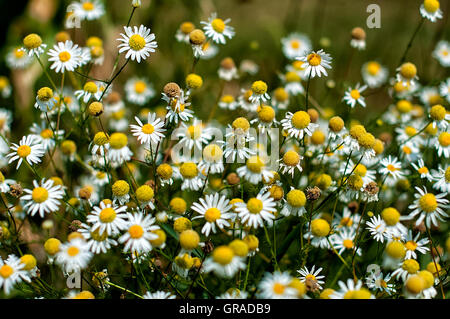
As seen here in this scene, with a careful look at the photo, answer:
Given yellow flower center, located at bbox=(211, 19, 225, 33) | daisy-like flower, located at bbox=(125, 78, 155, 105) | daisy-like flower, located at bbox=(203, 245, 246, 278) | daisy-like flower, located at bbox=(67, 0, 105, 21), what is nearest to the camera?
daisy-like flower, located at bbox=(203, 245, 246, 278)

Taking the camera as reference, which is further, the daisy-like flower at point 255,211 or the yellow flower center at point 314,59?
the yellow flower center at point 314,59

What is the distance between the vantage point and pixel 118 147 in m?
1.02

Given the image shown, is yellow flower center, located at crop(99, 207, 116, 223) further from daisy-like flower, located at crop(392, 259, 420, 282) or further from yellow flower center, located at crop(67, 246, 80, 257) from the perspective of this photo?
daisy-like flower, located at crop(392, 259, 420, 282)

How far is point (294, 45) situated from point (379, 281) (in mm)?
1120

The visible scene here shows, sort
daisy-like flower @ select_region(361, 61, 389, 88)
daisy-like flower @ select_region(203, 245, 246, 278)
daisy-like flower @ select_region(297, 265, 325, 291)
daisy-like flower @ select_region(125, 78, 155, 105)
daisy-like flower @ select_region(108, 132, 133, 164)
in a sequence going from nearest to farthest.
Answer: daisy-like flower @ select_region(203, 245, 246, 278) < daisy-like flower @ select_region(297, 265, 325, 291) < daisy-like flower @ select_region(108, 132, 133, 164) < daisy-like flower @ select_region(125, 78, 155, 105) < daisy-like flower @ select_region(361, 61, 389, 88)

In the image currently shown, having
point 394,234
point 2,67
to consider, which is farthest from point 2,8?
point 394,234

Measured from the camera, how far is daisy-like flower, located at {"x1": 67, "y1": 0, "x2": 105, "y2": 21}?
1472 mm

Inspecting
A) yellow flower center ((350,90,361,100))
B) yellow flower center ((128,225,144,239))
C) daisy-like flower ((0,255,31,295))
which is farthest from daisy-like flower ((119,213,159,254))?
yellow flower center ((350,90,361,100))

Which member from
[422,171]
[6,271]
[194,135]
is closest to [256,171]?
[194,135]

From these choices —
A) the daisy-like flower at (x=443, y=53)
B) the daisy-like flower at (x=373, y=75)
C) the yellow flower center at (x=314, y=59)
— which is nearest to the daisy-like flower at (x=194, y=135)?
the yellow flower center at (x=314, y=59)

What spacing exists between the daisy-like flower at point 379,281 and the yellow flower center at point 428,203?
0.18m

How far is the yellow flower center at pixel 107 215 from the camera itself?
92cm

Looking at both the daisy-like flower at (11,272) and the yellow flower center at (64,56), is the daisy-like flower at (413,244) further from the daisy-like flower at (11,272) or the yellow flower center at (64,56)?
the yellow flower center at (64,56)

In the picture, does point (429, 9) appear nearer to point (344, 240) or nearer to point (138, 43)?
point (344, 240)
